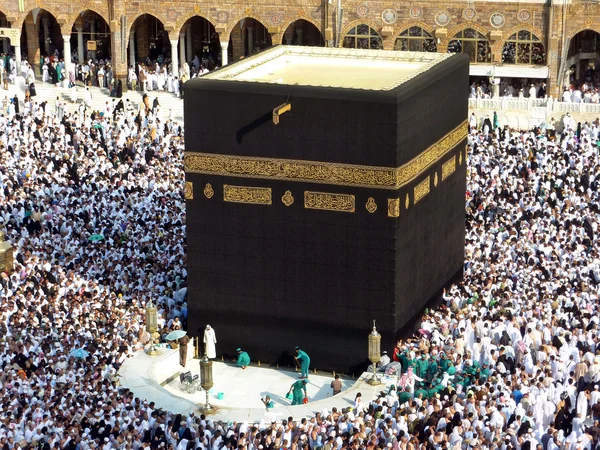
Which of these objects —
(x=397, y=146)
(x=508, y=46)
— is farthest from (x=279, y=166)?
(x=508, y=46)

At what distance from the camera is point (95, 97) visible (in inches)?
2068

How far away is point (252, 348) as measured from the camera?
3409cm

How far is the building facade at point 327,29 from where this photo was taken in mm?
49906

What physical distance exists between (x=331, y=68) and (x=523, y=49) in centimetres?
1534

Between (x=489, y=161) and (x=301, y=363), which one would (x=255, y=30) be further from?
(x=301, y=363)

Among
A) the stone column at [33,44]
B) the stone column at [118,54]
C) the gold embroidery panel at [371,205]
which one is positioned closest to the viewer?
the gold embroidery panel at [371,205]

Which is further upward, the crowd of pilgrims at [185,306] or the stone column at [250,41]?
the stone column at [250,41]

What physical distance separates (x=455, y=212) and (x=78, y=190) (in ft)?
35.7

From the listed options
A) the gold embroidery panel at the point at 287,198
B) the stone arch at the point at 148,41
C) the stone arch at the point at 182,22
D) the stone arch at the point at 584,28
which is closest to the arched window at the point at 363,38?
the stone arch at the point at 182,22

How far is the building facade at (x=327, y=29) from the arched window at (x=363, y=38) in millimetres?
33

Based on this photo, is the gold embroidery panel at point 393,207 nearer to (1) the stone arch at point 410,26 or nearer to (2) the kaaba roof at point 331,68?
(2) the kaaba roof at point 331,68

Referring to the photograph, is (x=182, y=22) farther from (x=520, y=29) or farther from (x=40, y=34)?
(x=520, y=29)

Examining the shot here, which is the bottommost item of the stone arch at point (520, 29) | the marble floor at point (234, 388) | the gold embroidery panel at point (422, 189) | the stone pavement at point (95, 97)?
the marble floor at point (234, 388)

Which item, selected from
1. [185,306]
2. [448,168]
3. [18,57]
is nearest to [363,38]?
[18,57]
